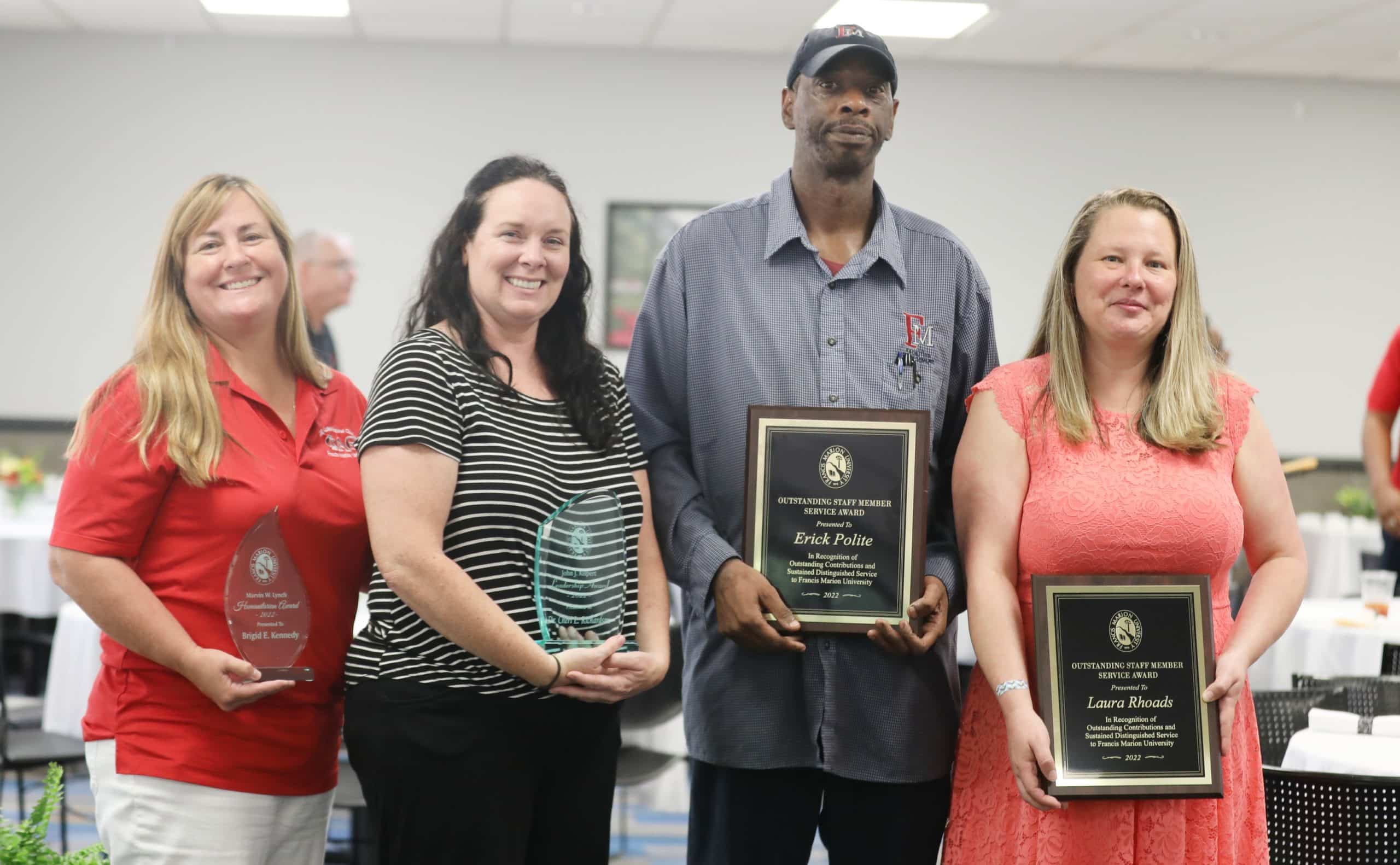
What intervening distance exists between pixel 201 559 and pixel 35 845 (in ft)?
2.02

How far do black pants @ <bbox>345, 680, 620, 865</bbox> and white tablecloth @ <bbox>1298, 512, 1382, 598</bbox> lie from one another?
6.56 m

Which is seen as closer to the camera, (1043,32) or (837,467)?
(837,467)

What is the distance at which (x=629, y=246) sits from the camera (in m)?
8.27

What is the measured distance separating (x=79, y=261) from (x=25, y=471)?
2736 mm

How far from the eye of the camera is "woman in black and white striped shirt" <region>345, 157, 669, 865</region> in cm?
170

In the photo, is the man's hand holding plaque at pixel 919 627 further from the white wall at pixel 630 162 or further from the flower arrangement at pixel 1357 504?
the flower arrangement at pixel 1357 504

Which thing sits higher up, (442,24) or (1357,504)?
(442,24)

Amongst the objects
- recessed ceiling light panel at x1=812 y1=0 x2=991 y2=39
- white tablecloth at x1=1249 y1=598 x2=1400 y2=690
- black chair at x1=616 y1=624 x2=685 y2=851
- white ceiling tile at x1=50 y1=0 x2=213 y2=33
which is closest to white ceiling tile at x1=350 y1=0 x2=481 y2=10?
white ceiling tile at x1=50 y1=0 x2=213 y2=33

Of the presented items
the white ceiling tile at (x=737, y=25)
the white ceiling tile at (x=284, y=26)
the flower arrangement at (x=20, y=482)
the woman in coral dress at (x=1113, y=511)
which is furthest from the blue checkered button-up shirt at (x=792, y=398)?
the white ceiling tile at (x=284, y=26)

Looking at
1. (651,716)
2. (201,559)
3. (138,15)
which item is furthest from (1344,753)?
(138,15)

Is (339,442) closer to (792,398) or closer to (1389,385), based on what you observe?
(792,398)

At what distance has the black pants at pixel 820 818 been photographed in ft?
6.70

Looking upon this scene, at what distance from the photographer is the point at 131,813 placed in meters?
1.83

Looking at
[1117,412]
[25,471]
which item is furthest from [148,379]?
[25,471]
